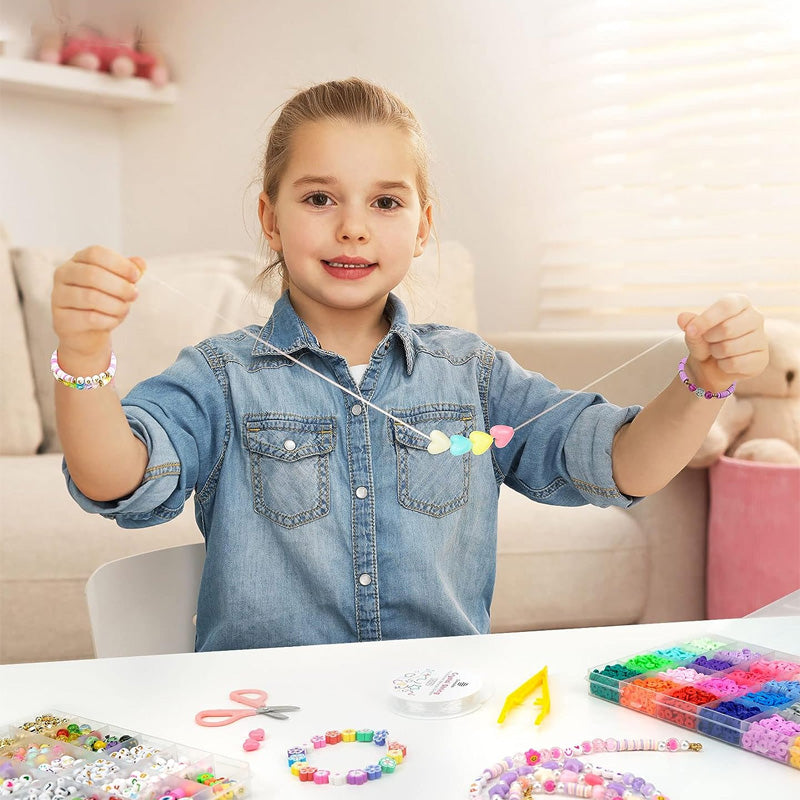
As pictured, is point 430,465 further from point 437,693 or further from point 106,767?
point 106,767

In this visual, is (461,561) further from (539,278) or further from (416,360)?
(539,278)

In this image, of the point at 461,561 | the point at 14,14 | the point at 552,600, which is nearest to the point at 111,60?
the point at 14,14

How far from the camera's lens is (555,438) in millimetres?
996

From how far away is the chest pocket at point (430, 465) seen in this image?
3.22ft

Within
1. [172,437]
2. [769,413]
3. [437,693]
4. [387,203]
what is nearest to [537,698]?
[437,693]

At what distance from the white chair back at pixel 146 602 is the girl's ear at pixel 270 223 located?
335 mm

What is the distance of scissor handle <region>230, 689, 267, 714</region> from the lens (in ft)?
2.02

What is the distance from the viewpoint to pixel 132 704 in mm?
623

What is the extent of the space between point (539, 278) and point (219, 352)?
1.79 m

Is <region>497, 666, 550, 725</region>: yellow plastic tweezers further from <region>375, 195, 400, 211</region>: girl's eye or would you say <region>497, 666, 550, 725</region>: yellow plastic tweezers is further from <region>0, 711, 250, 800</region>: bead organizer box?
<region>375, 195, 400, 211</region>: girl's eye

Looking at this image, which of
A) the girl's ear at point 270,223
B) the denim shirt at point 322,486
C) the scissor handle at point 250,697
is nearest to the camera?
the scissor handle at point 250,697

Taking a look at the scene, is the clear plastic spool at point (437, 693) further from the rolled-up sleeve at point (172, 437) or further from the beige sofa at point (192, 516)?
the beige sofa at point (192, 516)

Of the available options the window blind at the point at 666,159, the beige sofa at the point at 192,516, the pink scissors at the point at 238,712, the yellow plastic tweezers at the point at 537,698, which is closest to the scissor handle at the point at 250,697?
the pink scissors at the point at 238,712

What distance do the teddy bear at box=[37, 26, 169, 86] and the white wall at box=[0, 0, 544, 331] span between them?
6 centimetres
